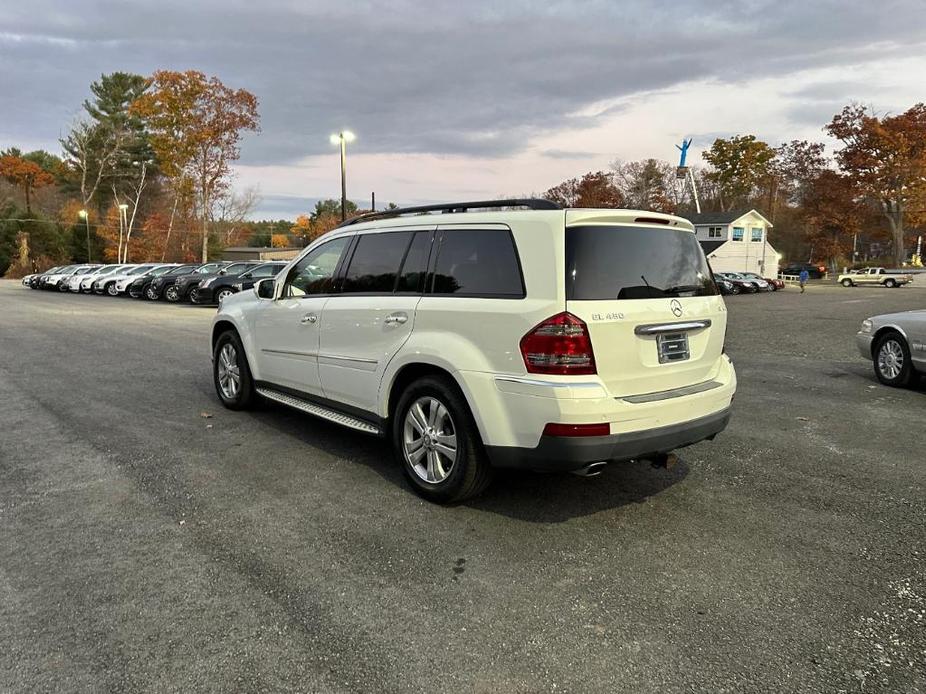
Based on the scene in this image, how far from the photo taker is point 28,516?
387 cm

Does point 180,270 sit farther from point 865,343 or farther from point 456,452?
point 456,452

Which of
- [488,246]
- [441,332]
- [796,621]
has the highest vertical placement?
[488,246]

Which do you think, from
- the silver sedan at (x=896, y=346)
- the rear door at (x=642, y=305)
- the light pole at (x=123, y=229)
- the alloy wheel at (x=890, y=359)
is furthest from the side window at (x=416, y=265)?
the light pole at (x=123, y=229)

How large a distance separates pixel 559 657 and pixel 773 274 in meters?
74.1

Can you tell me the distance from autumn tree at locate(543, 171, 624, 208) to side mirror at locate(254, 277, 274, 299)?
2351 inches

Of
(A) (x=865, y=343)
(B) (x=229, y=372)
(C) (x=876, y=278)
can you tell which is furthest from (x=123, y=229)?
(C) (x=876, y=278)

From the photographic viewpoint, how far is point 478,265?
154 inches

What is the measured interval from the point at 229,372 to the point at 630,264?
14.7 ft

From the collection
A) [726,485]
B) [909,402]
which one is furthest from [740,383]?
[726,485]

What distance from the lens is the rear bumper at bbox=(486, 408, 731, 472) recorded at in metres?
3.41

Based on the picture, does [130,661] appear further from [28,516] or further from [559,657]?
[28,516]

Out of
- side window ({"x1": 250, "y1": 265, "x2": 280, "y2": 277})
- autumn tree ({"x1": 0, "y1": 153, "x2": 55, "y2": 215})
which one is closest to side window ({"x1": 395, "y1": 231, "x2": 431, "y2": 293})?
side window ({"x1": 250, "y1": 265, "x2": 280, "y2": 277})

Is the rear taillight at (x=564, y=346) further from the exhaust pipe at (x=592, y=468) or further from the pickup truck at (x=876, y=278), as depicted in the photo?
the pickup truck at (x=876, y=278)

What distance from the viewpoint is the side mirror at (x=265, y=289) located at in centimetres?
591
